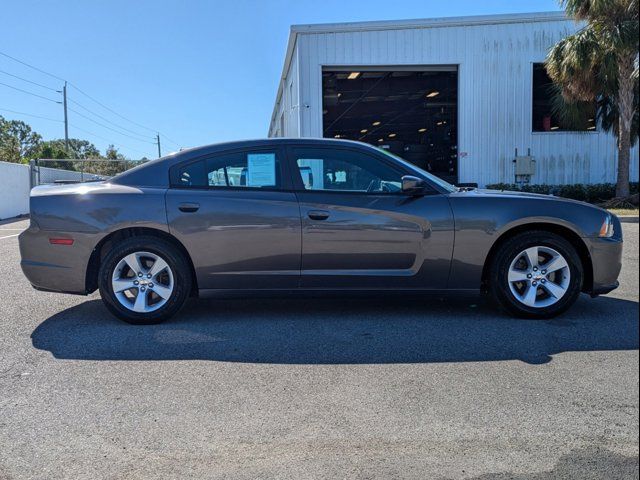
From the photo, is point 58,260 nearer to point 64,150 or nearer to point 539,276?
point 539,276

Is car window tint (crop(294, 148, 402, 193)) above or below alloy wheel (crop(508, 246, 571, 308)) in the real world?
above

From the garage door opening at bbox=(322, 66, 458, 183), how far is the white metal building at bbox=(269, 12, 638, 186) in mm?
167

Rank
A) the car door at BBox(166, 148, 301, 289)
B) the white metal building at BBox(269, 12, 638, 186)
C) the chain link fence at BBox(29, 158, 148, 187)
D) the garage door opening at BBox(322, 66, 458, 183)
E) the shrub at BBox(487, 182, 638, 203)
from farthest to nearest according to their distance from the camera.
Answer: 1. the garage door opening at BBox(322, 66, 458, 183)
2. the chain link fence at BBox(29, 158, 148, 187)
3. the shrub at BBox(487, 182, 638, 203)
4. the white metal building at BBox(269, 12, 638, 186)
5. the car door at BBox(166, 148, 301, 289)

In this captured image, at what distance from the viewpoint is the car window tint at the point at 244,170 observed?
5.09 meters

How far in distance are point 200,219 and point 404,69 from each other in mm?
16413

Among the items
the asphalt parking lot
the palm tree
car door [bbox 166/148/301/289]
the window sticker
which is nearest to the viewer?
the asphalt parking lot

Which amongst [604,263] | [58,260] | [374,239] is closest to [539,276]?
[604,263]

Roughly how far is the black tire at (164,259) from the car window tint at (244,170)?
0.75 m

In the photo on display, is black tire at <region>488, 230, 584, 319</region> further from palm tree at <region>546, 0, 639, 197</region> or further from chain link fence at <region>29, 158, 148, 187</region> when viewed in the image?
chain link fence at <region>29, 158, 148, 187</region>

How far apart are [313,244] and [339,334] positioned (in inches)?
32.7

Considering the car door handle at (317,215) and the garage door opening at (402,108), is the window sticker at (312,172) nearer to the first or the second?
the car door handle at (317,215)

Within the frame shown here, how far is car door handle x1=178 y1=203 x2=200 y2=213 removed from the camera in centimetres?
493

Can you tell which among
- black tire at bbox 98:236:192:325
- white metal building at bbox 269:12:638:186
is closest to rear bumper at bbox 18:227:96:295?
black tire at bbox 98:236:192:325

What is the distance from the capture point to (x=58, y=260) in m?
4.94
